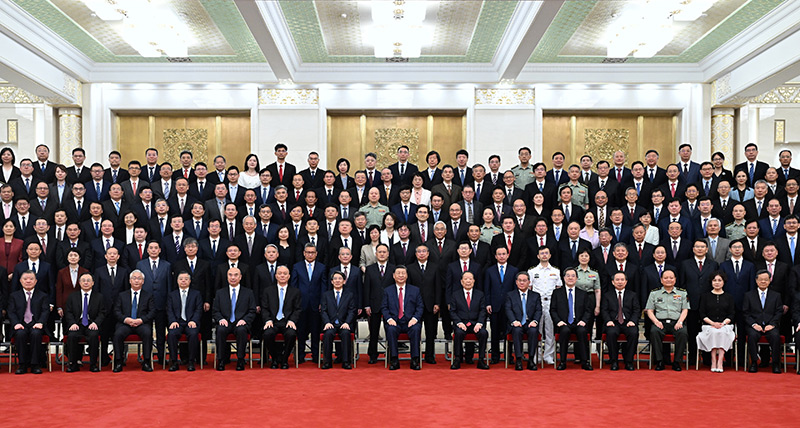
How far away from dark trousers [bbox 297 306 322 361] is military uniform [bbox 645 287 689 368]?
11.4 ft

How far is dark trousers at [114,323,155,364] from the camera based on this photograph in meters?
7.44

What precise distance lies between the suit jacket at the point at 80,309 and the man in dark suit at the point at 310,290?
1.95m

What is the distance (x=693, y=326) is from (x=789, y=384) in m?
1.33

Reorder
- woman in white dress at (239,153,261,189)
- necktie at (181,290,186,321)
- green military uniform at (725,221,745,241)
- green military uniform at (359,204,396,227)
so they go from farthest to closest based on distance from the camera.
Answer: woman in white dress at (239,153,261,189)
green military uniform at (359,204,396,227)
green military uniform at (725,221,745,241)
necktie at (181,290,186,321)

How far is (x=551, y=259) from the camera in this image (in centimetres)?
831

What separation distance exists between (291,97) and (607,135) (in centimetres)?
562

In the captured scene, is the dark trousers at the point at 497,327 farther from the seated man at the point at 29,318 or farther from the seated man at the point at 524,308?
the seated man at the point at 29,318

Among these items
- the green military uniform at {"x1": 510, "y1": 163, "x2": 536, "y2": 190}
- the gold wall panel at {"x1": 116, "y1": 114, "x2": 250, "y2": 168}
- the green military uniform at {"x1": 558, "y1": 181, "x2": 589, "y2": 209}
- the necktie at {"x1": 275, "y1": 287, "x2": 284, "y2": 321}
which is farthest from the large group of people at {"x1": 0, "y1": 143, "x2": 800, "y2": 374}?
the gold wall panel at {"x1": 116, "y1": 114, "x2": 250, "y2": 168}

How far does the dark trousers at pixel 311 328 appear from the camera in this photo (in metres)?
8.00

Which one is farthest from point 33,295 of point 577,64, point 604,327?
point 577,64

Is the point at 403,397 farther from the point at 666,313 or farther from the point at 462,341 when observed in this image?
the point at 666,313

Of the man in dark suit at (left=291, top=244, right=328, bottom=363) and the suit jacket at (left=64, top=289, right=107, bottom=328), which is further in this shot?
the man in dark suit at (left=291, top=244, right=328, bottom=363)

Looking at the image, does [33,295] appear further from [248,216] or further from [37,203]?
[248,216]

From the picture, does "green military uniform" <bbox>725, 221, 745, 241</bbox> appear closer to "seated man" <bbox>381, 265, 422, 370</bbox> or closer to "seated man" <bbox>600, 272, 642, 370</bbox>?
"seated man" <bbox>600, 272, 642, 370</bbox>
